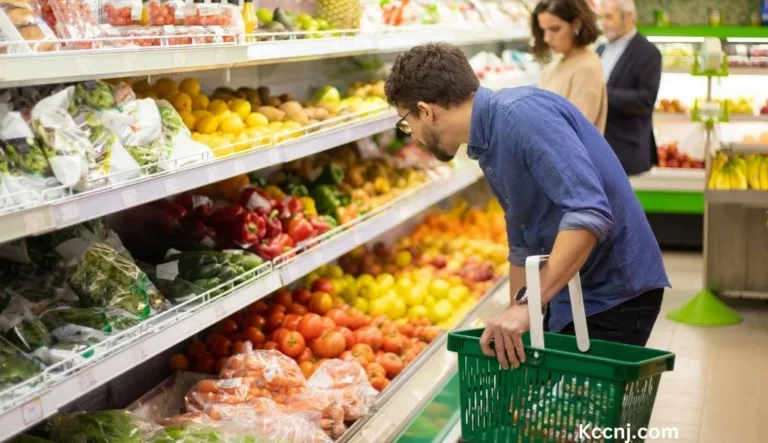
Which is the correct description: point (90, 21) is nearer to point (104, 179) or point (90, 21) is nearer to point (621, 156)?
point (104, 179)

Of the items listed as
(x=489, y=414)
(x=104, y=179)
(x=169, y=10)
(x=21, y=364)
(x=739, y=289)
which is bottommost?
(x=739, y=289)

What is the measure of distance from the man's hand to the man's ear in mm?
517

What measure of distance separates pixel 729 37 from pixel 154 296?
24.1ft

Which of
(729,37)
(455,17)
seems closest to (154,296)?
(455,17)

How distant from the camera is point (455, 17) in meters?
6.59

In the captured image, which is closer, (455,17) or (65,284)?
(65,284)

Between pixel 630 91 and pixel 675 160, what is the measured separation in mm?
3132

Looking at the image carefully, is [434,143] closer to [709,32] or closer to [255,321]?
[255,321]

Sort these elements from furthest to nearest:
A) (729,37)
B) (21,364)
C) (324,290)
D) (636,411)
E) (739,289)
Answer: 1. (729,37)
2. (739,289)
3. (324,290)
4. (21,364)
5. (636,411)

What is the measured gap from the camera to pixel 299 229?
14.5 feet

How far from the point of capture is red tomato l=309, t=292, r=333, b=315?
191 inches

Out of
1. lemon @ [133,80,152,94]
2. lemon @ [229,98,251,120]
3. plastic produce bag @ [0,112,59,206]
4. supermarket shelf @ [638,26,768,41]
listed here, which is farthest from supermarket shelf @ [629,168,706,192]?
plastic produce bag @ [0,112,59,206]

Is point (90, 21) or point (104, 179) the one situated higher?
point (90, 21)

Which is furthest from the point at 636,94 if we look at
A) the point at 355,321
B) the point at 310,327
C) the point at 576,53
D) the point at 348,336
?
the point at 310,327
